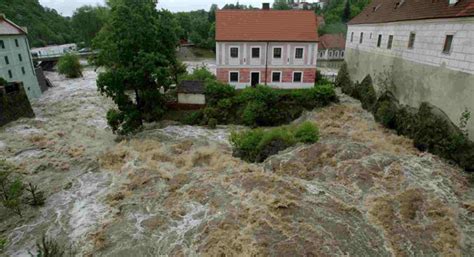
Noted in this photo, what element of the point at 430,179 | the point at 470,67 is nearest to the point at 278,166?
the point at 430,179

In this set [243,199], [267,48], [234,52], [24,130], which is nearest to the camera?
[243,199]

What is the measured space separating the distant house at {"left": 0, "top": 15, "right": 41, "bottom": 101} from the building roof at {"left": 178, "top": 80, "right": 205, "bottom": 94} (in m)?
16.8

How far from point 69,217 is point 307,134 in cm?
1195

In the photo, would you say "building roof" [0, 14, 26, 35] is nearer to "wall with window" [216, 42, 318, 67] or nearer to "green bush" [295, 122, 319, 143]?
"wall with window" [216, 42, 318, 67]

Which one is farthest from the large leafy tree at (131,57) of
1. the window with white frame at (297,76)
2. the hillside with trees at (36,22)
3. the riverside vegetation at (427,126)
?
the hillside with trees at (36,22)

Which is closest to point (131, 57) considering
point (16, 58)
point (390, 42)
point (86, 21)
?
point (16, 58)

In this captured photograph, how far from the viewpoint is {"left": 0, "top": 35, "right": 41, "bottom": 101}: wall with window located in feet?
87.6

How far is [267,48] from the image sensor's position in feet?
80.5

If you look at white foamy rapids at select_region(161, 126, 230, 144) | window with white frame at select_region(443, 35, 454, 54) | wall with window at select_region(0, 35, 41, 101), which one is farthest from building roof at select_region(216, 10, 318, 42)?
wall with window at select_region(0, 35, 41, 101)

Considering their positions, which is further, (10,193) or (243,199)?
(10,193)

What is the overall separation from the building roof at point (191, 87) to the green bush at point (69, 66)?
85.8 ft

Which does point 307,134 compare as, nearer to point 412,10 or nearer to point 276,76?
point 276,76

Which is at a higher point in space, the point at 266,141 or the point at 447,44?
the point at 447,44

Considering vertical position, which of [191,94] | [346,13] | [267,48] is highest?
[346,13]
